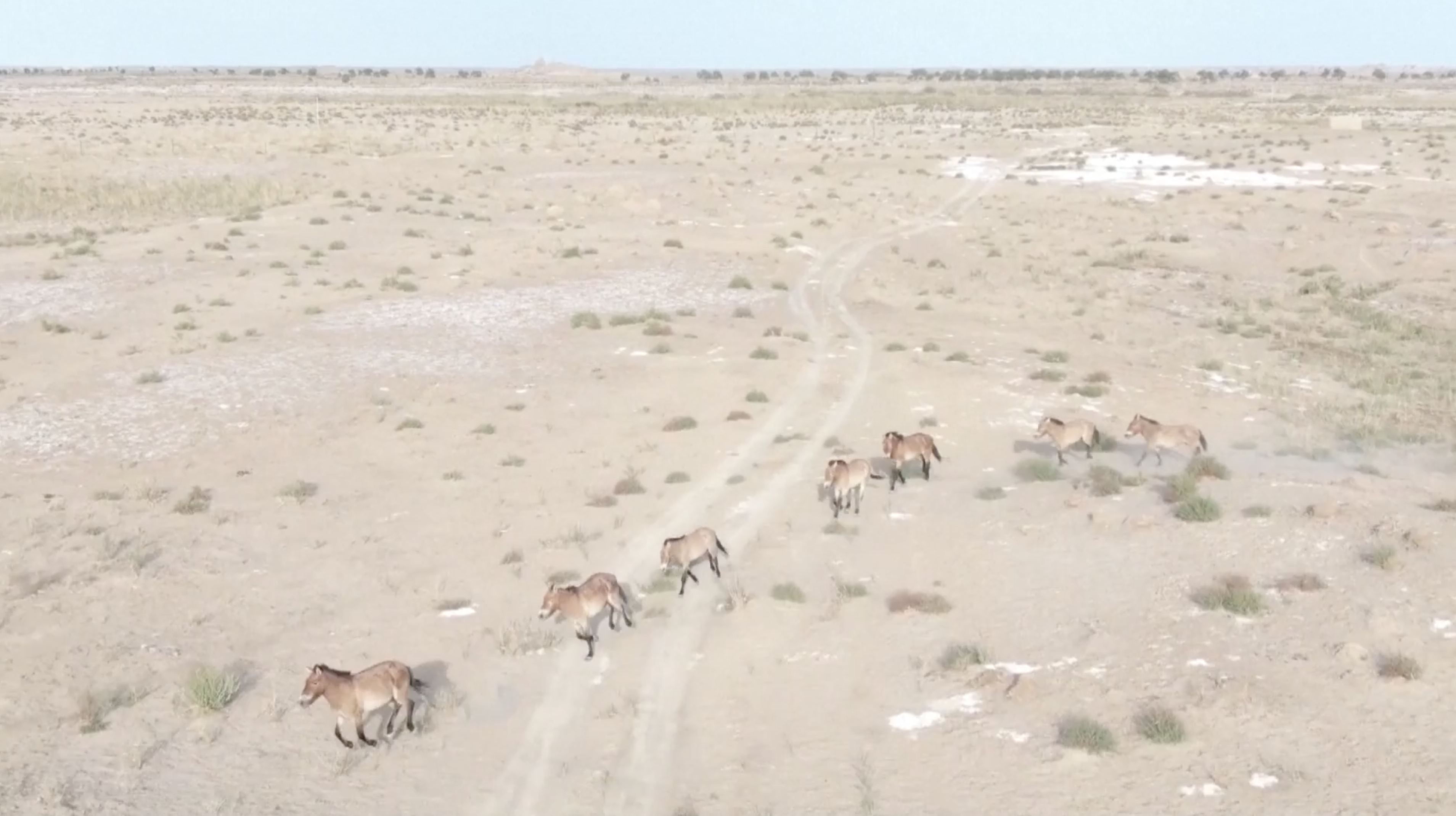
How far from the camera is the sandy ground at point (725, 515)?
9.53 m

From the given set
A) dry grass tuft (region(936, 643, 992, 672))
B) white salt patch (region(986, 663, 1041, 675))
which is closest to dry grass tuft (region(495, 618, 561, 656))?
dry grass tuft (region(936, 643, 992, 672))

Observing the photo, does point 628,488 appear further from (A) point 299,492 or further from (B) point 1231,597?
(B) point 1231,597

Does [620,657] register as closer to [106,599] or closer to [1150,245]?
[106,599]

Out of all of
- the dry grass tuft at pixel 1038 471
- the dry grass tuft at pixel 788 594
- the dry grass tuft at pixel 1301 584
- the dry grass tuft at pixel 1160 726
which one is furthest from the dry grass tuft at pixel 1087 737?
the dry grass tuft at pixel 1038 471

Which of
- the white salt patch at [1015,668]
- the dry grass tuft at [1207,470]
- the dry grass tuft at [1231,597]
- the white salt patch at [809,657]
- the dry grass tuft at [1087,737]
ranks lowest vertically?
the white salt patch at [809,657]

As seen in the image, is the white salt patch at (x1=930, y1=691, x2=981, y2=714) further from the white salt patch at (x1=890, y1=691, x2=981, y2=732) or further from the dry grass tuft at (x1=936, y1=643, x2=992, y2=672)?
the dry grass tuft at (x1=936, y1=643, x2=992, y2=672)

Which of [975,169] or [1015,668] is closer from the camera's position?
[1015,668]

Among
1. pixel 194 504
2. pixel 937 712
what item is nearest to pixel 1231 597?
pixel 937 712

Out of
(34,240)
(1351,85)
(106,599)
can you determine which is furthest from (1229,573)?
(1351,85)

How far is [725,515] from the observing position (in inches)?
596

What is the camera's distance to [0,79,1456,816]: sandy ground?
953 centimetres

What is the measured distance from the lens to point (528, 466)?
1739 cm

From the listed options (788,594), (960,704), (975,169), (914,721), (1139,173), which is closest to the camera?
(914,721)

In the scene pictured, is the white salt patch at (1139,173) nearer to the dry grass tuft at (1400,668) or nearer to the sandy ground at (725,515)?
the sandy ground at (725,515)
